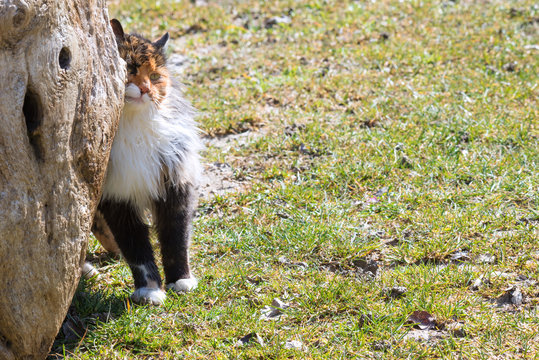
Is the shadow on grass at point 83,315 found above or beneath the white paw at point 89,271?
above

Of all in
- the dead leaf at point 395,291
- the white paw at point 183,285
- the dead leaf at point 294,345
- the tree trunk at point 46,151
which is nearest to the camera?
the tree trunk at point 46,151

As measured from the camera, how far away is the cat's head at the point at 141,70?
3.88 m

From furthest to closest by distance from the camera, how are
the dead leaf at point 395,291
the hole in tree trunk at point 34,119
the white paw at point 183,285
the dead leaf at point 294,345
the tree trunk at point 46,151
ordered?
the white paw at point 183,285
the dead leaf at point 395,291
the dead leaf at point 294,345
the hole in tree trunk at point 34,119
the tree trunk at point 46,151

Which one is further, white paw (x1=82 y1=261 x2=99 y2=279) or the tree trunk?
white paw (x1=82 y1=261 x2=99 y2=279)

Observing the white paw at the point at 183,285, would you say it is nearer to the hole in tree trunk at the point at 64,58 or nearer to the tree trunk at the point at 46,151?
the tree trunk at the point at 46,151

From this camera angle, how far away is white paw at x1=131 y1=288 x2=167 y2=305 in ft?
13.3

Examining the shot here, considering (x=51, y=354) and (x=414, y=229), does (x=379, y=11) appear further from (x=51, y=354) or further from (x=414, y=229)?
(x=51, y=354)

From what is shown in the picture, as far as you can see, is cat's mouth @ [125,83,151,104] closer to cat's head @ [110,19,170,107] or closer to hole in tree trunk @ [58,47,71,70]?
cat's head @ [110,19,170,107]

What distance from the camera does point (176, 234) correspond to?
168 inches

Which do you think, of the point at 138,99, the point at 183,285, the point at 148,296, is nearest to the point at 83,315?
the point at 148,296

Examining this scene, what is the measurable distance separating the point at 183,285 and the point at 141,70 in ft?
4.55

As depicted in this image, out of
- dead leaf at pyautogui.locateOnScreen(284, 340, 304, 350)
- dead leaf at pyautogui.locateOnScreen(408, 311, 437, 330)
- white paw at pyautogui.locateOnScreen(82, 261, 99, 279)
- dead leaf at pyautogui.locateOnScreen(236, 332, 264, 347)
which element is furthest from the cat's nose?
dead leaf at pyautogui.locateOnScreen(408, 311, 437, 330)

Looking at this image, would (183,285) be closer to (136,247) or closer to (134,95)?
(136,247)

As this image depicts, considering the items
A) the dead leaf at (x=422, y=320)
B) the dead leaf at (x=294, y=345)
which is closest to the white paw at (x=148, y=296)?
the dead leaf at (x=294, y=345)
